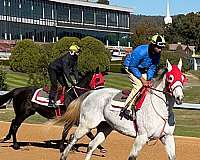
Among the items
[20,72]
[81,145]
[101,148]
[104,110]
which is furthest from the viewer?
[20,72]

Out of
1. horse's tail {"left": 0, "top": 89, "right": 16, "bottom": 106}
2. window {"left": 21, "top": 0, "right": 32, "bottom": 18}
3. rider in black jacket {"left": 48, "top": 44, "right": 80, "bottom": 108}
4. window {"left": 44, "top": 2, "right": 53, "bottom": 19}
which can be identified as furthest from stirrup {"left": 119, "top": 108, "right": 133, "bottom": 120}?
window {"left": 44, "top": 2, "right": 53, "bottom": 19}

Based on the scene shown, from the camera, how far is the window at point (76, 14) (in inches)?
4205

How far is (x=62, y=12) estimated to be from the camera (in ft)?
342

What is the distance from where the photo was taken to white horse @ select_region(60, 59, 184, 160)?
8.49 meters

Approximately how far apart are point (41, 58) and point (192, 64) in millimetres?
36624

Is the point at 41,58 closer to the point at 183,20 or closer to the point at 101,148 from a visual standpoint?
the point at 101,148

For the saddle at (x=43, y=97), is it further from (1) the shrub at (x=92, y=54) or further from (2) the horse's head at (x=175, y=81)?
(1) the shrub at (x=92, y=54)

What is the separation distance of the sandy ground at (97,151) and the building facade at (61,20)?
76.5m

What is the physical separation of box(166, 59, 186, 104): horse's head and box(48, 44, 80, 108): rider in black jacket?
4027mm

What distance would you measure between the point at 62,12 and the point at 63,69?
9310cm

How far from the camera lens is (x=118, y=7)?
12069cm

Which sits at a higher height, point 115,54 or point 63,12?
point 63,12

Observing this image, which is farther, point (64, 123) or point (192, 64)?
point (192, 64)

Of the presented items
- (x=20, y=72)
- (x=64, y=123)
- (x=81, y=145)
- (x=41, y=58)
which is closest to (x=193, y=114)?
(x=81, y=145)
